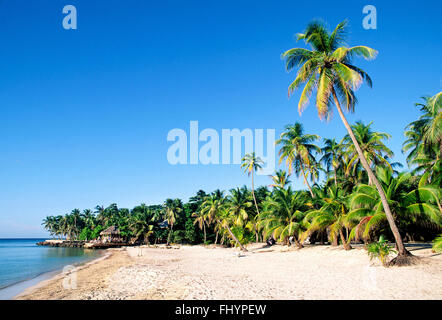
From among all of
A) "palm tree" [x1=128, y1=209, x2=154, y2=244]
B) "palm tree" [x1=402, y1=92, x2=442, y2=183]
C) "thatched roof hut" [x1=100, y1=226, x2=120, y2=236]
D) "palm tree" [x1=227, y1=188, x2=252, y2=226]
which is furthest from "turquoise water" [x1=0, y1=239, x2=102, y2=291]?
"palm tree" [x1=402, y1=92, x2=442, y2=183]

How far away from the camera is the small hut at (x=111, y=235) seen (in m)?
63.3

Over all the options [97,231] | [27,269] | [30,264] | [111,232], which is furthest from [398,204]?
[97,231]

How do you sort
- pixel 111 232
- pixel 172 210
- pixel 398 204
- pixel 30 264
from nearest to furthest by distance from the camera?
pixel 398 204 < pixel 30 264 < pixel 172 210 < pixel 111 232

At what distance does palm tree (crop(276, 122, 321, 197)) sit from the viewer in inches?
1059

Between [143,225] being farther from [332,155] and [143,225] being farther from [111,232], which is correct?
[332,155]

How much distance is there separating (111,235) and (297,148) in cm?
5850

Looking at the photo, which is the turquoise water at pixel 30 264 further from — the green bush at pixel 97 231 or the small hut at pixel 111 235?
the green bush at pixel 97 231

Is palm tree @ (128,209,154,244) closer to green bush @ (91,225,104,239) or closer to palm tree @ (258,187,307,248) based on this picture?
green bush @ (91,225,104,239)

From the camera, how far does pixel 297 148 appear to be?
89.4 feet

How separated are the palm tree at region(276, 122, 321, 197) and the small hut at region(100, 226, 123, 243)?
5444 cm

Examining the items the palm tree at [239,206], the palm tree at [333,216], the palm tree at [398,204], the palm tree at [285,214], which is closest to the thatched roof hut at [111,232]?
the palm tree at [239,206]

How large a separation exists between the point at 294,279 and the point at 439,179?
11836mm

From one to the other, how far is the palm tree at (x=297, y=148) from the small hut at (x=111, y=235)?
5444 centimetres
